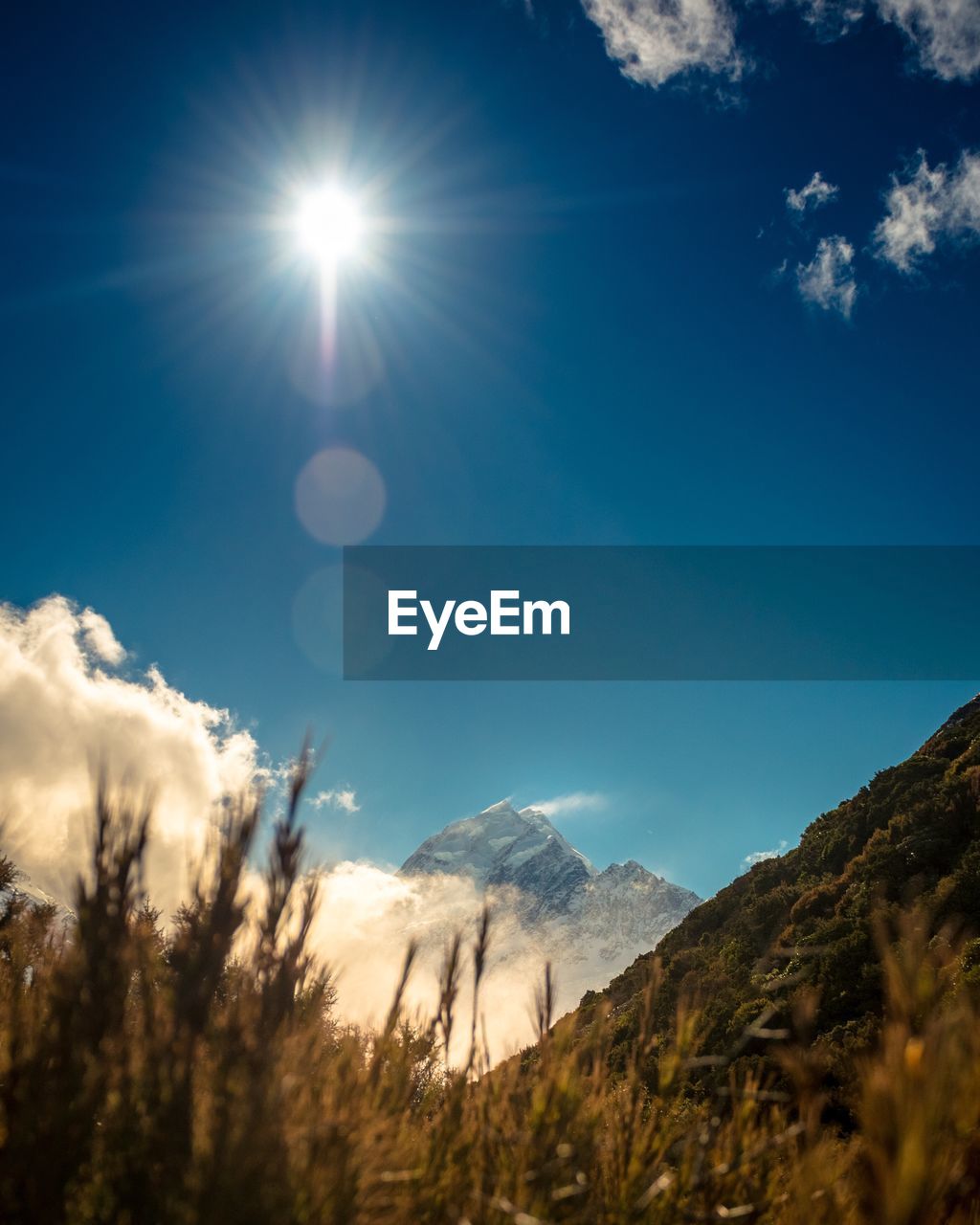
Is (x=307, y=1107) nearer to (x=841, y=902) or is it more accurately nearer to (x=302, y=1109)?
(x=302, y=1109)

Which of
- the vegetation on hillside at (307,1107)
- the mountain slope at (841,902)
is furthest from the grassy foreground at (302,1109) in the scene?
the mountain slope at (841,902)

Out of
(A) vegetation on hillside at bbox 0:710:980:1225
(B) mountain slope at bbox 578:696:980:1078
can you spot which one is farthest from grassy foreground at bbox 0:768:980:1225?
(B) mountain slope at bbox 578:696:980:1078

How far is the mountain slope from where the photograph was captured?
1421cm

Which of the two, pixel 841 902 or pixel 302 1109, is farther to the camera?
pixel 841 902

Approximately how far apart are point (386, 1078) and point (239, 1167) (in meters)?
2.26

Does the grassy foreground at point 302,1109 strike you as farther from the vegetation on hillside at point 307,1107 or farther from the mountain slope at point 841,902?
the mountain slope at point 841,902

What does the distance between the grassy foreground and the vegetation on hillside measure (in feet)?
0.04

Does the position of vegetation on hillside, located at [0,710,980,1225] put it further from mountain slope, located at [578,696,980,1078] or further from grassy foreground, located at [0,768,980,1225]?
mountain slope, located at [578,696,980,1078]

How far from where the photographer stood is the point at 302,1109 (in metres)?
3.22

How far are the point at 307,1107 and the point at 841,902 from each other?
1860 centimetres

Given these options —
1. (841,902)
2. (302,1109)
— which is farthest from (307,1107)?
(841,902)

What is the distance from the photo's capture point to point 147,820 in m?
3.89

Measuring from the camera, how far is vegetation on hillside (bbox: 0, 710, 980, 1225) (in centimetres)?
239

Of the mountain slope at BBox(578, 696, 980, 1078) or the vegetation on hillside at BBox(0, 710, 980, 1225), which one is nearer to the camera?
the vegetation on hillside at BBox(0, 710, 980, 1225)
